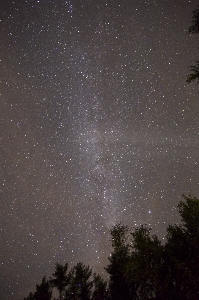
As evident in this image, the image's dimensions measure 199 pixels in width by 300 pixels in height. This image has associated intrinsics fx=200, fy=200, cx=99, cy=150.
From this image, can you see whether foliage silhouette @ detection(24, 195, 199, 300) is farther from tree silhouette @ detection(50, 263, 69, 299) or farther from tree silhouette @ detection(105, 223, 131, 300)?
tree silhouette @ detection(50, 263, 69, 299)

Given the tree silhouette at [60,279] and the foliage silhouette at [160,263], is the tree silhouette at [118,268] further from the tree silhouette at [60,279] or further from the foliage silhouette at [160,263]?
the tree silhouette at [60,279]

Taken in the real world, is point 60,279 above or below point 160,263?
above

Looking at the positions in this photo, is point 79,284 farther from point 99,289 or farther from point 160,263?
point 160,263

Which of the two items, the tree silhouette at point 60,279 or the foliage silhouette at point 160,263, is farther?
the tree silhouette at point 60,279

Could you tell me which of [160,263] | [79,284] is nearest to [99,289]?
[79,284]

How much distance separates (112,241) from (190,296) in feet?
31.9

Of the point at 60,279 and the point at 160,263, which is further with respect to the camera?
the point at 60,279

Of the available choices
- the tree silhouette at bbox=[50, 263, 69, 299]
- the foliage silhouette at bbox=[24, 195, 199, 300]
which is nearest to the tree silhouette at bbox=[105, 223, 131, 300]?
the foliage silhouette at bbox=[24, 195, 199, 300]

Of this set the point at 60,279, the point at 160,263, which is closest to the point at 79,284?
the point at 60,279

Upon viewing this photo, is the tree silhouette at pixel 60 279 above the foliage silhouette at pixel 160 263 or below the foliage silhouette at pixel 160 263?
above

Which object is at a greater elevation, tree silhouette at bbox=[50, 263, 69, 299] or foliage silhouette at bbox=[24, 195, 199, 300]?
tree silhouette at bbox=[50, 263, 69, 299]

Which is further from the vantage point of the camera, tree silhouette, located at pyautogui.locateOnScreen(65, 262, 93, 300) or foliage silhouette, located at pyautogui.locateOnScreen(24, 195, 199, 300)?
tree silhouette, located at pyautogui.locateOnScreen(65, 262, 93, 300)

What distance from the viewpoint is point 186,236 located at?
18.8 meters

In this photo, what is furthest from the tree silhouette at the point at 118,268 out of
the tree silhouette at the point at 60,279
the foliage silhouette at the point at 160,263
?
the tree silhouette at the point at 60,279
